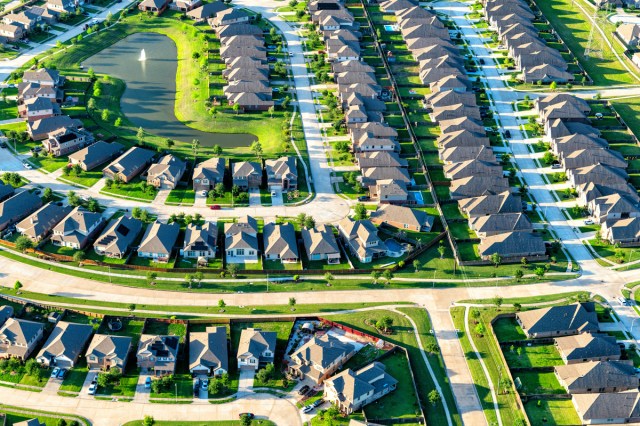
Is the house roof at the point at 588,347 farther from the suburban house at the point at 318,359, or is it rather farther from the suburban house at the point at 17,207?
the suburban house at the point at 17,207

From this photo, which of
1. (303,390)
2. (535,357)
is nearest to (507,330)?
(535,357)

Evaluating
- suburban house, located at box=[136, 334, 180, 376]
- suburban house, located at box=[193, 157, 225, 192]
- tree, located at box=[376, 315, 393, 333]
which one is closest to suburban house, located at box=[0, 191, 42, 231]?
suburban house, located at box=[193, 157, 225, 192]

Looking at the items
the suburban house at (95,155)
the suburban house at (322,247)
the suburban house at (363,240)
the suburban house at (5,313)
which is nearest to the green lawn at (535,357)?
the suburban house at (363,240)

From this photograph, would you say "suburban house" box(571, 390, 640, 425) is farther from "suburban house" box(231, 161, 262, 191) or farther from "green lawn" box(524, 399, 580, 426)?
"suburban house" box(231, 161, 262, 191)

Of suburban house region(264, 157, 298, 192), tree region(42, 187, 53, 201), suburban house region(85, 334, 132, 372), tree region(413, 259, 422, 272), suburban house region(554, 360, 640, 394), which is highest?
suburban house region(264, 157, 298, 192)

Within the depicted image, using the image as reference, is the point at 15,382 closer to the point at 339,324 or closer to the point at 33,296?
the point at 33,296

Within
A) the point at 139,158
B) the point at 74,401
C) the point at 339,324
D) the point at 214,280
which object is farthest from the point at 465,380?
the point at 139,158

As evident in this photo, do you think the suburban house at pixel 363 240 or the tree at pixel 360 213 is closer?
the suburban house at pixel 363 240

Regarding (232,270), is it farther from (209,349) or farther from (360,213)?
(360,213)
